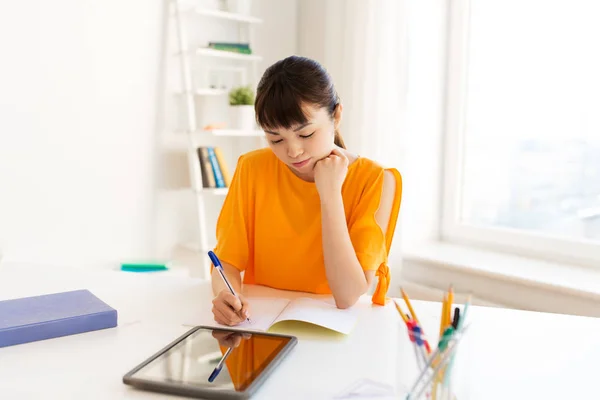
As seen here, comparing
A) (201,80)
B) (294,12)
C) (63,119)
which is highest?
(294,12)

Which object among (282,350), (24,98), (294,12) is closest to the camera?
(282,350)

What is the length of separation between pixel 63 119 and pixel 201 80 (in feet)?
2.39

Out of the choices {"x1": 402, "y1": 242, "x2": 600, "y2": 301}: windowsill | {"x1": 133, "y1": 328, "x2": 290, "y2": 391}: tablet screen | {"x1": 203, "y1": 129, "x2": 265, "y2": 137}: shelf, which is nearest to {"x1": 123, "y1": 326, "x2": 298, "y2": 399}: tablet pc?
{"x1": 133, "y1": 328, "x2": 290, "y2": 391}: tablet screen

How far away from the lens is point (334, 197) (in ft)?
4.28

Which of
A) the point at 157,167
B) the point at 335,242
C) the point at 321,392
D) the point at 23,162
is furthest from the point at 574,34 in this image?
the point at 23,162

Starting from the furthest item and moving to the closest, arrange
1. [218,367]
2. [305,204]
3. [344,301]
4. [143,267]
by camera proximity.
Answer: [143,267] < [305,204] < [344,301] < [218,367]

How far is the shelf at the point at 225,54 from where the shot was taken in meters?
2.69

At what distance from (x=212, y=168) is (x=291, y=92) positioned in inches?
62.1

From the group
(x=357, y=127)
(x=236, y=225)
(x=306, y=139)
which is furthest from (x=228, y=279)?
(x=357, y=127)

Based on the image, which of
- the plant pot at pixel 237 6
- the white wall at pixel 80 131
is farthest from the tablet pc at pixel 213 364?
the plant pot at pixel 237 6

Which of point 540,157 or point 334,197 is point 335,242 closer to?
point 334,197

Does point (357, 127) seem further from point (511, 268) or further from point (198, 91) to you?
point (511, 268)

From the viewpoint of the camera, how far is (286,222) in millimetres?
1437

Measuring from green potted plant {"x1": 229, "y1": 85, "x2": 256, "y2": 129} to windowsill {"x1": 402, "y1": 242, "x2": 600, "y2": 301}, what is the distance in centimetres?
100
